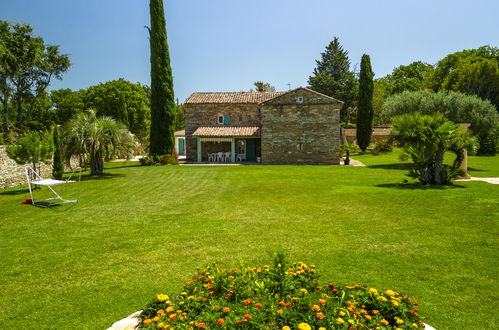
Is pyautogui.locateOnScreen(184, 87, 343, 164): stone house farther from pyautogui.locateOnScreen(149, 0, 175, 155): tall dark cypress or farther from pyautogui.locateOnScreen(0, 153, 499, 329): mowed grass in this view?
pyautogui.locateOnScreen(0, 153, 499, 329): mowed grass

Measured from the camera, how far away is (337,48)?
54.2 meters

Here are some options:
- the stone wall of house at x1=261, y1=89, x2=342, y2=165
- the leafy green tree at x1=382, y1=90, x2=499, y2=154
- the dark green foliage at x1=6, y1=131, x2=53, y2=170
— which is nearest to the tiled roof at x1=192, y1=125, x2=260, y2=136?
the stone wall of house at x1=261, y1=89, x2=342, y2=165

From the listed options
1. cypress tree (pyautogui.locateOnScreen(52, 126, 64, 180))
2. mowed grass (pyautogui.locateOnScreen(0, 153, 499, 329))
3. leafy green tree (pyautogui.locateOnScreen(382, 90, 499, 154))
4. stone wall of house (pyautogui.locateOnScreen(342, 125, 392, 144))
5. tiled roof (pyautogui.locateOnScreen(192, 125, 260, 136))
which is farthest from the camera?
stone wall of house (pyautogui.locateOnScreen(342, 125, 392, 144))

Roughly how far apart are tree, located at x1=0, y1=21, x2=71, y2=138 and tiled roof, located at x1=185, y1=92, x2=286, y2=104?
16.6 metres

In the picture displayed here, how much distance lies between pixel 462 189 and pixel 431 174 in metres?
1.93

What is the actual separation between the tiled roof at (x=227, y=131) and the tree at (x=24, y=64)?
16.8m

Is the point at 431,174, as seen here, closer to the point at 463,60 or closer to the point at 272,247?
the point at 272,247

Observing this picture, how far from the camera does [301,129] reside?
28.0m

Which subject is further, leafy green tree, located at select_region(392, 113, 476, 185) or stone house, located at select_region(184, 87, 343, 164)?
stone house, located at select_region(184, 87, 343, 164)

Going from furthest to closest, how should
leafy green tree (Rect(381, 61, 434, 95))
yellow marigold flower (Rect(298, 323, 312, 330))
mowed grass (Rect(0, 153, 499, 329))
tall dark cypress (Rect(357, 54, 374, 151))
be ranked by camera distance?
leafy green tree (Rect(381, 61, 434, 95)) → tall dark cypress (Rect(357, 54, 374, 151)) → mowed grass (Rect(0, 153, 499, 329)) → yellow marigold flower (Rect(298, 323, 312, 330))

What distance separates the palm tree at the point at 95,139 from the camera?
1828 cm

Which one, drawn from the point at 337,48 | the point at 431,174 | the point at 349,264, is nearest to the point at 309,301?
the point at 349,264

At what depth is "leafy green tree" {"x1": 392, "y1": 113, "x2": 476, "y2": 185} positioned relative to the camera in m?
13.7

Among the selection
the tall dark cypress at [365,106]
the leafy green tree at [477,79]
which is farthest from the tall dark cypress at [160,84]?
the leafy green tree at [477,79]
